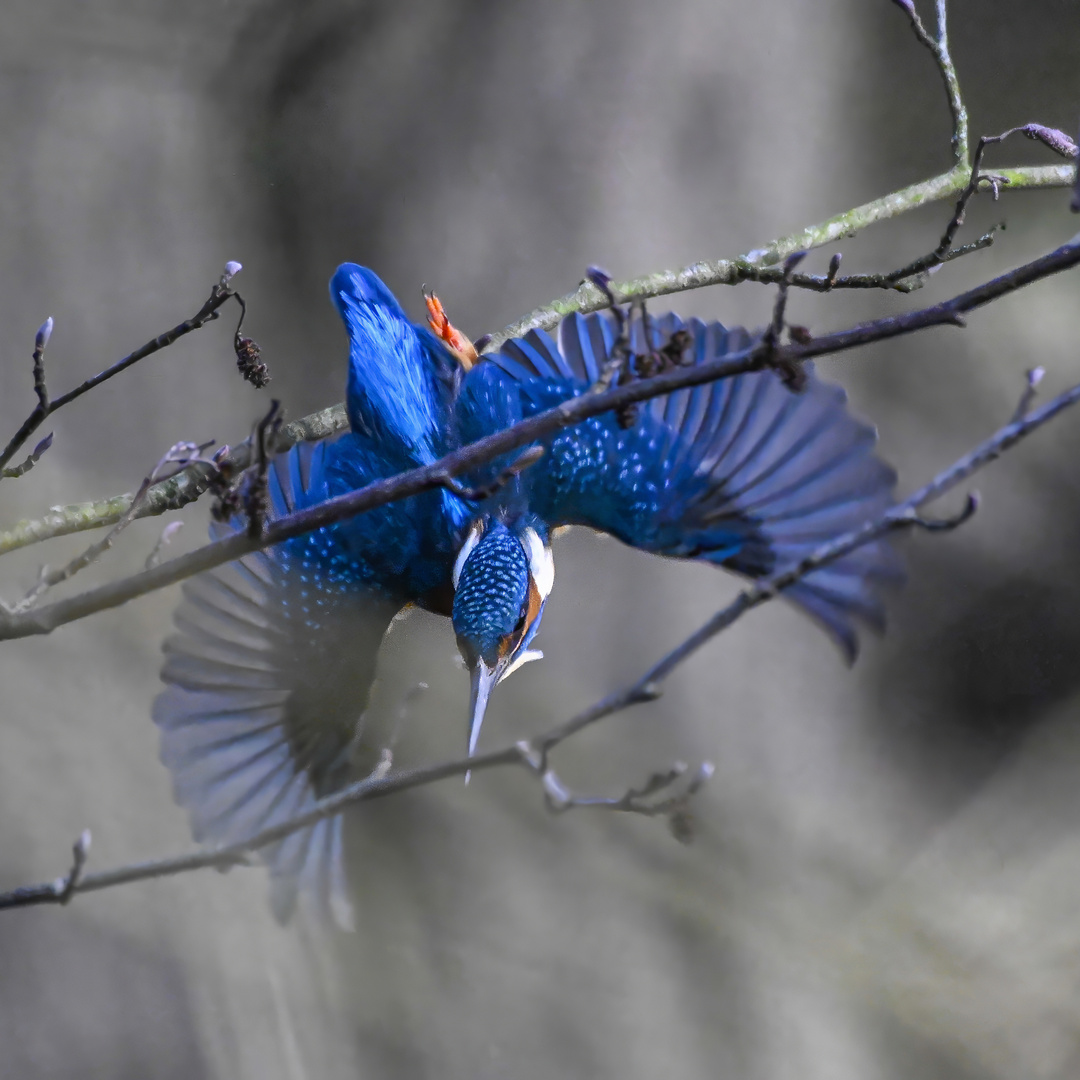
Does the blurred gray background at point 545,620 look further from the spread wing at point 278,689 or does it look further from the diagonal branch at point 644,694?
the diagonal branch at point 644,694

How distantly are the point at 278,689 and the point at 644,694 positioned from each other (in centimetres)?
52

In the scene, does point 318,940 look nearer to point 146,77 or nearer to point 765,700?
point 765,700

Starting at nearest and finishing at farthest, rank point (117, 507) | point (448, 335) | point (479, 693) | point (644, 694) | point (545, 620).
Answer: point (644, 694) < point (479, 693) < point (117, 507) < point (448, 335) < point (545, 620)

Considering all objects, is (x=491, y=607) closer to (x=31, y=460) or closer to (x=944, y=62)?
(x=31, y=460)

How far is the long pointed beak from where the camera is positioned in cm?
58

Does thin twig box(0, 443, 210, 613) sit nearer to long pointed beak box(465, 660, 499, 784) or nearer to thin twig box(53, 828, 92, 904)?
thin twig box(53, 828, 92, 904)

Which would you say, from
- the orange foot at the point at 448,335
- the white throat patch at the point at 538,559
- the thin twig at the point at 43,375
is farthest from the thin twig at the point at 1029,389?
the orange foot at the point at 448,335

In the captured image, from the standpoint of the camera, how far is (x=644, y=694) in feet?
0.97

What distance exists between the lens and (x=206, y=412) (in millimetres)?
1108

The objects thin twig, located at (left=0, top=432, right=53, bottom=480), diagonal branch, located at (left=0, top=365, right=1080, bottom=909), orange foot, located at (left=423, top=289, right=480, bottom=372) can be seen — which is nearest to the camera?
diagonal branch, located at (left=0, top=365, right=1080, bottom=909)

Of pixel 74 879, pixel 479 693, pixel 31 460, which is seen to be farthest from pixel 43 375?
pixel 479 693

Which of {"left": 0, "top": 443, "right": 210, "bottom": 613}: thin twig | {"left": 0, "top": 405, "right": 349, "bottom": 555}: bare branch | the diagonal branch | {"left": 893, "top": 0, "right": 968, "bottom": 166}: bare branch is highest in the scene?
{"left": 893, "top": 0, "right": 968, "bottom": 166}: bare branch

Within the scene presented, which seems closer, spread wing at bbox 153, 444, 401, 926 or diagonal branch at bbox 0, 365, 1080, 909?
diagonal branch at bbox 0, 365, 1080, 909

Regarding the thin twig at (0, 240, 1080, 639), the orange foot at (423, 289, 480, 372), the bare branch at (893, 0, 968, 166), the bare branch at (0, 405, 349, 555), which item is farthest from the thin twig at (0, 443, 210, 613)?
the bare branch at (893, 0, 968, 166)
